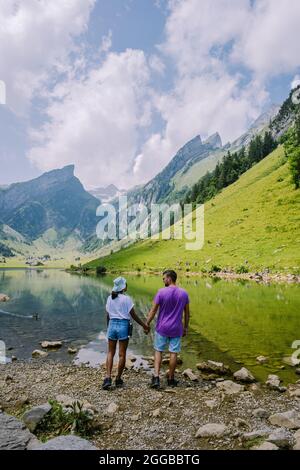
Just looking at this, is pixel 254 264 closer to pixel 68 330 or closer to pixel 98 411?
pixel 68 330

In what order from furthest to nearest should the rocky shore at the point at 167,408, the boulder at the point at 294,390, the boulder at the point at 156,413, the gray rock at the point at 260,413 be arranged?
the boulder at the point at 294,390 < the boulder at the point at 156,413 < the gray rock at the point at 260,413 < the rocky shore at the point at 167,408

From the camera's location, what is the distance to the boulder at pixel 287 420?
970cm

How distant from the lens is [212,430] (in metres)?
9.44

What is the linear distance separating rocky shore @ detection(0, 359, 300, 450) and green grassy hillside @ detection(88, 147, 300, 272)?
51595mm

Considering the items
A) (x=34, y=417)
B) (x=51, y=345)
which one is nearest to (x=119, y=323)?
(x=34, y=417)

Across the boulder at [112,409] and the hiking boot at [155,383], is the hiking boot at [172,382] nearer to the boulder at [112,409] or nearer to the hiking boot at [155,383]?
the hiking boot at [155,383]

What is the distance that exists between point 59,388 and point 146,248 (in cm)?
11796

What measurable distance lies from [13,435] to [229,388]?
8.07 metres

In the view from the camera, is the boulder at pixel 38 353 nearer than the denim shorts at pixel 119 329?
No

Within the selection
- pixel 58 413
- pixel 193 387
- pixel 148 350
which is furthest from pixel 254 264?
pixel 58 413

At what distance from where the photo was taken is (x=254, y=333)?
24047mm

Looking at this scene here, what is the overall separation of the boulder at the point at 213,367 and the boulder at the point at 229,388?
2418mm
